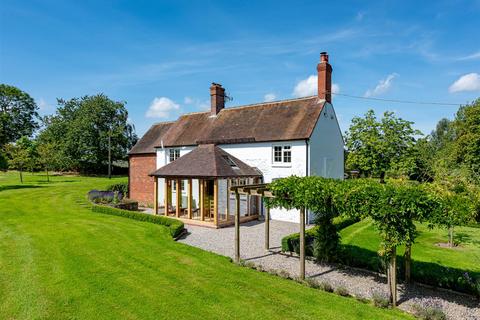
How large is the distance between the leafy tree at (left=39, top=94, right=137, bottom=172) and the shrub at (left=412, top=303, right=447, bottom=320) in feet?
179

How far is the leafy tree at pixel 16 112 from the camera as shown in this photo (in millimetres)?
60469

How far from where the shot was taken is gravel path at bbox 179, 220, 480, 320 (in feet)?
26.8

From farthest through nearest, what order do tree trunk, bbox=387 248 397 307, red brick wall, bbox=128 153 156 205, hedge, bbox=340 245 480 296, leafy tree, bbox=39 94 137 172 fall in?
leafy tree, bbox=39 94 137 172, red brick wall, bbox=128 153 156 205, hedge, bbox=340 245 480 296, tree trunk, bbox=387 248 397 307

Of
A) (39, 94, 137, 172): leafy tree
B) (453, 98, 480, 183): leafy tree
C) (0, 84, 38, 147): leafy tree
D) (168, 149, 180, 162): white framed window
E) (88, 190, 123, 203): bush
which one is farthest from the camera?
(0, 84, 38, 147): leafy tree

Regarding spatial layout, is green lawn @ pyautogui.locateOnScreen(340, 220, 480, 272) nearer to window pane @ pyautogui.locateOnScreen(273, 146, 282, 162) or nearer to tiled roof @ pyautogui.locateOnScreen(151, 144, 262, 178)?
window pane @ pyautogui.locateOnScreen(273, 146, 282, 162)

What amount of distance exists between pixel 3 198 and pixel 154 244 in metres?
20.8

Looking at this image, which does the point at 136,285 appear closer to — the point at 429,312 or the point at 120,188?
the point at 429,312

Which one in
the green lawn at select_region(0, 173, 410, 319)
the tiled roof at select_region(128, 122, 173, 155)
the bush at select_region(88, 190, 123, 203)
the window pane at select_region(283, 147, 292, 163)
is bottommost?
the green lawn at select_region(0, 173, 410, 319)

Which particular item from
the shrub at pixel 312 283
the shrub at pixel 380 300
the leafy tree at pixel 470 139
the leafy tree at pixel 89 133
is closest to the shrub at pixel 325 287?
the shrub at pixel 312 283

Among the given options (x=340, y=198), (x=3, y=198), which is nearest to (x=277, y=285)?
(x=340, y=198)

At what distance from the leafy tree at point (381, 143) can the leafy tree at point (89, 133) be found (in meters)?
42.5

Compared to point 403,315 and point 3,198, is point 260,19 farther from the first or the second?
point 3,198

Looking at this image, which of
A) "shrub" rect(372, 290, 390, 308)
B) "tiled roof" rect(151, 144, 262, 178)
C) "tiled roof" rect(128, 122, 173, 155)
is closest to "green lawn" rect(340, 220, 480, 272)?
"shrub" rect(372, 290, 390, 308)

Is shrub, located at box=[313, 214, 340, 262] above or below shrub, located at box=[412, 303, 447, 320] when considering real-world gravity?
above
